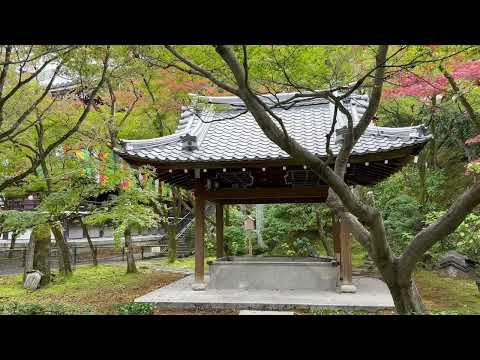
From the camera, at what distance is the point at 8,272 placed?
15203mm

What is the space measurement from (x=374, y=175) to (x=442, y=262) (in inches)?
178

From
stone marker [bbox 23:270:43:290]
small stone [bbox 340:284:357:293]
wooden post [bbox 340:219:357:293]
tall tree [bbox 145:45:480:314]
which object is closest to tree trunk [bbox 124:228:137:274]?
stone marker [bbox 23:270:43:290]

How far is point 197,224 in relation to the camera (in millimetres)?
9867

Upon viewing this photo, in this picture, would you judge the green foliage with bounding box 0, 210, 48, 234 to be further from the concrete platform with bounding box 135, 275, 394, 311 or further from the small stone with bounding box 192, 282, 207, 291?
the small stone with bounding box 192, 282, 207, 291

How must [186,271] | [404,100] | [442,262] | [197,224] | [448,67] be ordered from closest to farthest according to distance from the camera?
1. [448,67]
2. [197,224]
3. [442,262]
4. [186,271]
5. [404,100]

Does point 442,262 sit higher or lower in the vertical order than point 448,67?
lower

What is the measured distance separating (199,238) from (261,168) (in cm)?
228

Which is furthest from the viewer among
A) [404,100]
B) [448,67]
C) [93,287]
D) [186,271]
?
[404,100]

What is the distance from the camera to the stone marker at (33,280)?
11.3 metres

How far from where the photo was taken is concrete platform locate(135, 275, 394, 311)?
796cm
